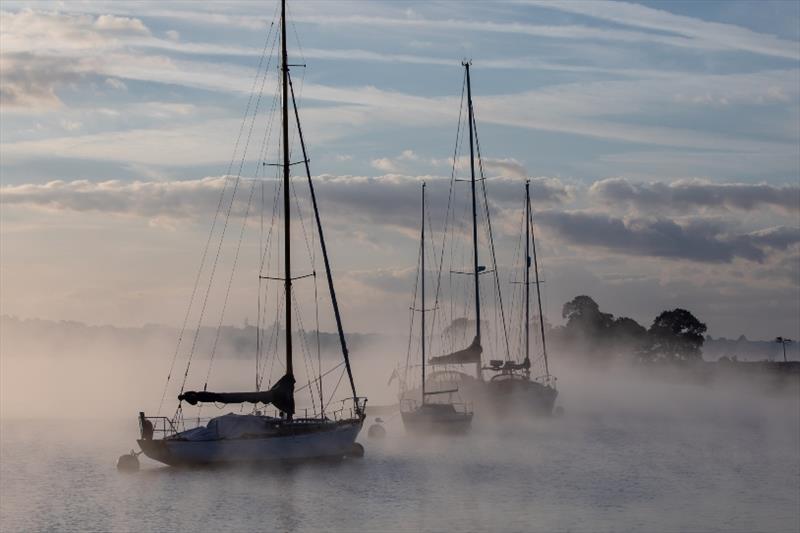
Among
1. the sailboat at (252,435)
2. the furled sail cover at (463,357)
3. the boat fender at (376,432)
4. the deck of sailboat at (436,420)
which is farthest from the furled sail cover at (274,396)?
the furled sail cover at (463,357)

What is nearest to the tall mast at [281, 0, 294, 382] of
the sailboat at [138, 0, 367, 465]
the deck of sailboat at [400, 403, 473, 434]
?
the sailboat at [138, 0, 367, 465]

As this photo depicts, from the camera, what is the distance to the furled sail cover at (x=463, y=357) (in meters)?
97.5

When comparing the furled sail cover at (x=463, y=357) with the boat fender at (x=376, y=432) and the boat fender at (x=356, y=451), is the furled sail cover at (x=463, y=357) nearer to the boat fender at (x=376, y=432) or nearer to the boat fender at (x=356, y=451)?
the boat fender at (x=376, y=432)

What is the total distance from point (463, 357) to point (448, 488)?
1257 inches

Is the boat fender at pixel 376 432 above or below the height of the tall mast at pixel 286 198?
below

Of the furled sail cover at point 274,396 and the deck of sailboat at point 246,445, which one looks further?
the furled sail cover at point 274,396

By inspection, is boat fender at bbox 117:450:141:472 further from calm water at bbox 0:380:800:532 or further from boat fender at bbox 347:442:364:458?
boat fender at bbox 347:442:364:458

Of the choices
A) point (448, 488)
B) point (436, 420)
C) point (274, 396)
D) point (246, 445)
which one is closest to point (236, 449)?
point (246, 445)

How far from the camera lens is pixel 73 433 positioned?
114562mm

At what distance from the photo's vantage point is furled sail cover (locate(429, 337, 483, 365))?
97475mm

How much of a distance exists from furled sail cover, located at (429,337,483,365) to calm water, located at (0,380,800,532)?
220 inches

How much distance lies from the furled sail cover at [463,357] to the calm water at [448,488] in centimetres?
558

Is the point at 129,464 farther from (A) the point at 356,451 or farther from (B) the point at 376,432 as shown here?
(B) the point at 376,432

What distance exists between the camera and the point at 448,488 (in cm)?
6675
